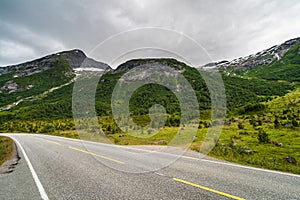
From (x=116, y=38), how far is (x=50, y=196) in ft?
20.7

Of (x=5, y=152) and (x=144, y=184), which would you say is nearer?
(x=144, y=184)

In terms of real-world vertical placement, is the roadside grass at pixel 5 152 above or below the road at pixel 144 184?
below

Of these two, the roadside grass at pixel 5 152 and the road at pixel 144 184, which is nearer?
the road at pixel 144 184

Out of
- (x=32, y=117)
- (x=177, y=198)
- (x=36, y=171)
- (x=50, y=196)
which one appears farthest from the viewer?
(x=32, y=117)

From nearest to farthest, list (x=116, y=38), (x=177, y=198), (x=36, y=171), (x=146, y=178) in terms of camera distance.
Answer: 1. (x=177, y=198)
2. (x=146, y=178)
3. (x=116, y=38)
4. (x=36, y=171)

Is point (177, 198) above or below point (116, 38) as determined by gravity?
below

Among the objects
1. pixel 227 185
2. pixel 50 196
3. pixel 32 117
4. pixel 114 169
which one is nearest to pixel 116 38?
pixel 114 169

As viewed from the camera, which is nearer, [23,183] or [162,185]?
[162,185]

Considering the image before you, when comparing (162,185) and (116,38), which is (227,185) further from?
(116,38)

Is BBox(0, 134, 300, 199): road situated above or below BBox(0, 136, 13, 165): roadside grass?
above

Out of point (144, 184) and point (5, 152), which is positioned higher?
point (144, 184)

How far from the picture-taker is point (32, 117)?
460 feet

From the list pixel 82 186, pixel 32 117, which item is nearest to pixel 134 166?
pixel 82 186

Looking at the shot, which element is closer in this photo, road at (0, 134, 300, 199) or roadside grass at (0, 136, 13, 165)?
road at (0, 134, 300, 199)
